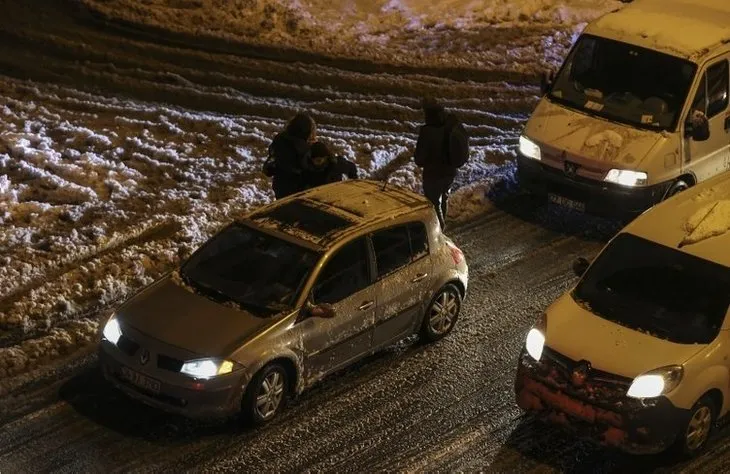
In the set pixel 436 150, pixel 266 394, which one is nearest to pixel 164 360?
pixel 266 394

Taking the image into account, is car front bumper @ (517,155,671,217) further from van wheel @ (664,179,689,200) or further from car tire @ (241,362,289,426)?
car tire @ (241,362,289,426)

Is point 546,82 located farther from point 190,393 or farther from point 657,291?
point 190,393

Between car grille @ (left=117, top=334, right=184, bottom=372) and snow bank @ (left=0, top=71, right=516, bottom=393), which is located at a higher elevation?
car grille @ (left=117, top=334, right=184, bottom=372)

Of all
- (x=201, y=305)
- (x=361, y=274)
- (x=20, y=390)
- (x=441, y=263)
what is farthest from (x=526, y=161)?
(x=20, y=390)

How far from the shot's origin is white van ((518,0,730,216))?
13508 mm

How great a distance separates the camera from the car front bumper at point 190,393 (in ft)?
30.0

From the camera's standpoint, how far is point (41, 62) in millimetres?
17875

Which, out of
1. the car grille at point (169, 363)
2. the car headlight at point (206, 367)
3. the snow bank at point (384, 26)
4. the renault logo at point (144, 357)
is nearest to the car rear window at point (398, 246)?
the car headlight at point (206, 367)

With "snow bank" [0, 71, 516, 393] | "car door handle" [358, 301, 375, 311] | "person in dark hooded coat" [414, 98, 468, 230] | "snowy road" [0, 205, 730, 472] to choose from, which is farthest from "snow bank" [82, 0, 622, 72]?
"car door handle" [358, 301, 375, 311]

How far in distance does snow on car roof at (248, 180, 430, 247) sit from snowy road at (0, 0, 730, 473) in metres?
1.33

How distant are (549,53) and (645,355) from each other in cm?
1150

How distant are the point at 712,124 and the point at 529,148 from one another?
87.3 inches

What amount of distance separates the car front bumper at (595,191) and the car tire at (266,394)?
5369 mm

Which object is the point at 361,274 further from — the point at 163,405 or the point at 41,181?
the point at 41,181
